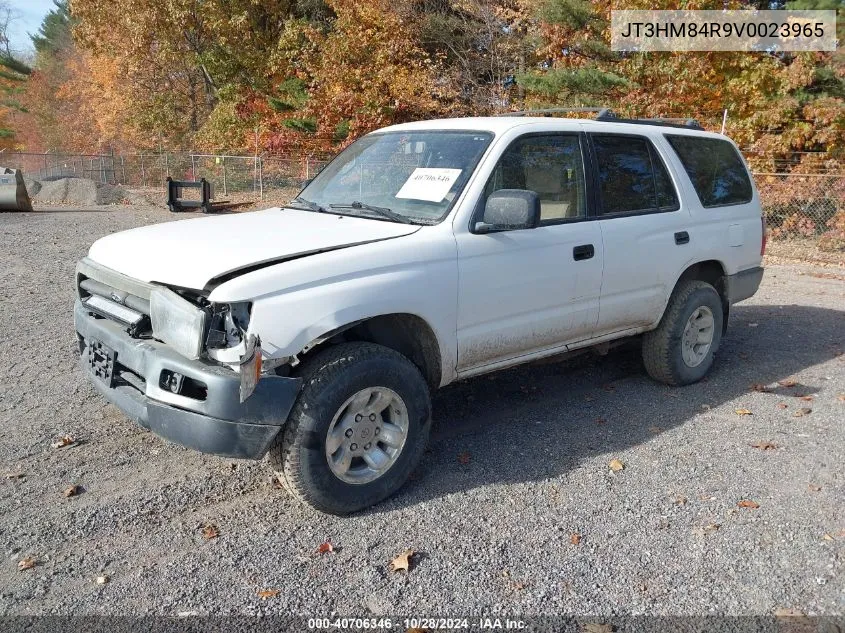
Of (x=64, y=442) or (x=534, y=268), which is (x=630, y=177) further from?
(x=64, y=442)

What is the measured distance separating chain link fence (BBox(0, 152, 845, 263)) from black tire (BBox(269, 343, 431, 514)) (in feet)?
38.8

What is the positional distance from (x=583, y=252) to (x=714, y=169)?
2.00 m

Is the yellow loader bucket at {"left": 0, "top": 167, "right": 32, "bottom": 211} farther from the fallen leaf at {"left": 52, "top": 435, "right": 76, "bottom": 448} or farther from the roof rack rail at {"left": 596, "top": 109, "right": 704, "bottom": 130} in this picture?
the roof rack rail at {"left": 596, "top": 109, "right": 704, "bottom": 130}

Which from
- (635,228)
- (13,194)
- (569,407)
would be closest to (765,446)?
(569,407)

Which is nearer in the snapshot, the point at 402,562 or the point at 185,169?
the point at 402,562

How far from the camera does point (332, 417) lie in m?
3.40


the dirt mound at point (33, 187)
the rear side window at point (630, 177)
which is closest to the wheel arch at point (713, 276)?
the rear side window at point (630, 177)

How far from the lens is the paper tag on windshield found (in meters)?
4.09

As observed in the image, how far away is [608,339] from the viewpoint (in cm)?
505

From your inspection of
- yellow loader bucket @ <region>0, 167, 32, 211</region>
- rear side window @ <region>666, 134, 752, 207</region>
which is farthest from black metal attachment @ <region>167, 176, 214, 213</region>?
rear side window @ <region>666, 134, 752, 207</region>

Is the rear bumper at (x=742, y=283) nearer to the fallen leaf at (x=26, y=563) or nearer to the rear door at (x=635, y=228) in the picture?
the rear door at (x=635, y=228)

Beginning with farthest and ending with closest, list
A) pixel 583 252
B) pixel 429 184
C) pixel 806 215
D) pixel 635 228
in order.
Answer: pixel 806 215
pixel 635 228
pixel 583 252
pixel 429 184

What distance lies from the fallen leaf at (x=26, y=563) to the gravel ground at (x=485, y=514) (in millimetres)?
26

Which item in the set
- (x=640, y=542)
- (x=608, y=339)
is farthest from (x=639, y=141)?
(x=640, y=542)
